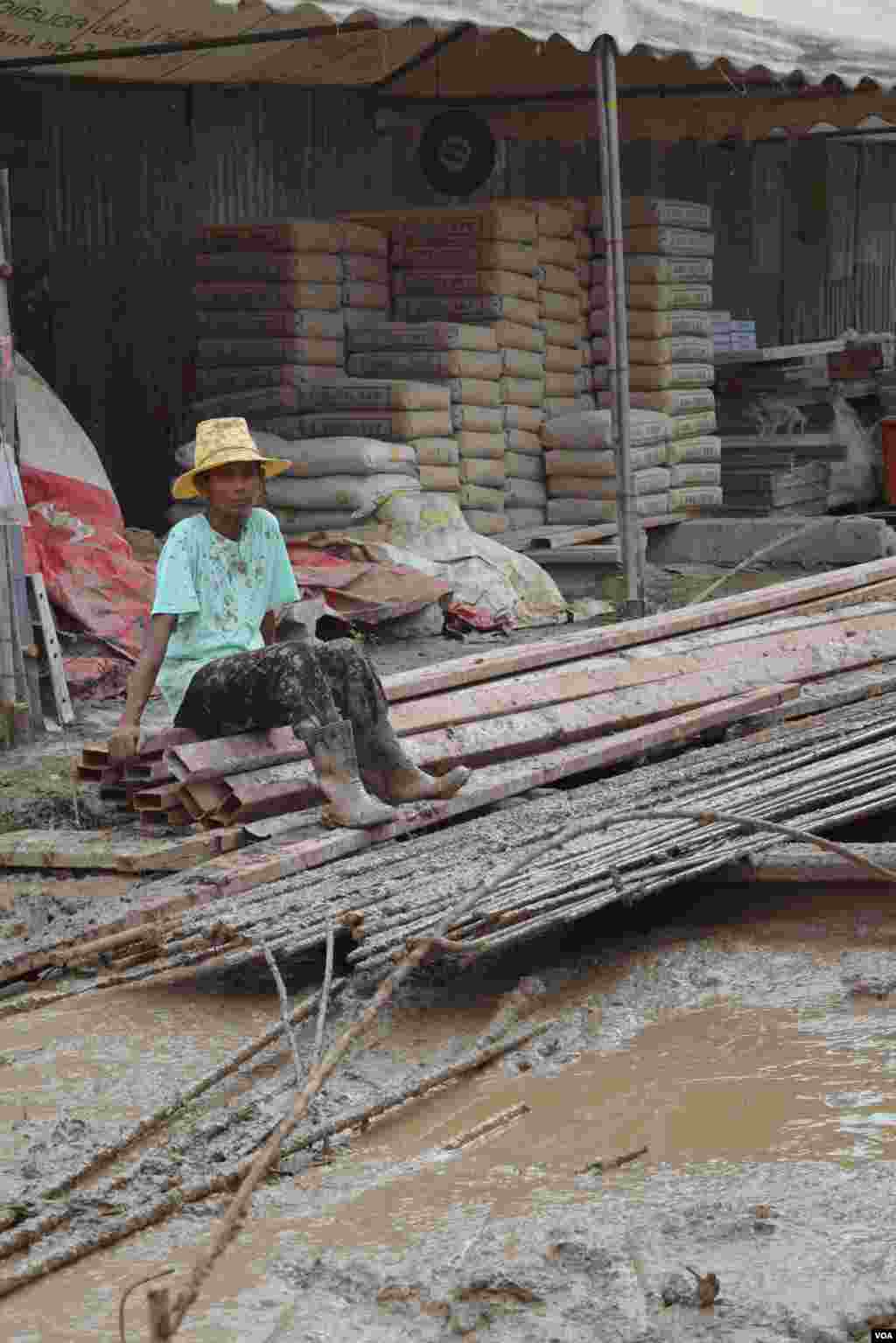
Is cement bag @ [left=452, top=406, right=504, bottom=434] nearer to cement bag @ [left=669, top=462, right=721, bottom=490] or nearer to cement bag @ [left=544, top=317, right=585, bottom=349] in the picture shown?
cement bag @ [left=544, top=317, right=585, bottom=349]

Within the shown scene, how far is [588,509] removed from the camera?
1170 cm

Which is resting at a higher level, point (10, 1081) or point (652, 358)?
point (652, 358)

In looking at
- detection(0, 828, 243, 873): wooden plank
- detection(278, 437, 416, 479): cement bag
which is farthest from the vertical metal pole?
detection(0, 828, 243, 873): wooden plank

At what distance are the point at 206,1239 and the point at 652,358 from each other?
9.34 m

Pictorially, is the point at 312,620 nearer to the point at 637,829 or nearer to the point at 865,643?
the point at 865,643

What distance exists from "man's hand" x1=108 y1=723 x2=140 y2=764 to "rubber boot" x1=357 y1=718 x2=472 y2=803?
0.67 metres

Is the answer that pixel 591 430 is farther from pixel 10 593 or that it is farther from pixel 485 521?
pixel 10 593

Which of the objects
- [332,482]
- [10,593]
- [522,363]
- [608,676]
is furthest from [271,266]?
[608,676]

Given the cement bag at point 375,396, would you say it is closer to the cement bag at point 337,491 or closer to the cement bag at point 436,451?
the cement bag at point 436,451

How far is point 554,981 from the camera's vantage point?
4855mm

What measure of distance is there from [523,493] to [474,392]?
0.86m

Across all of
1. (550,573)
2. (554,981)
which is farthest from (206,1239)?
(550,573)

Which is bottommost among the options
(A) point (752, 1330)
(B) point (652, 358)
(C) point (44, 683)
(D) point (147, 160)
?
(A) point (752, 1330)

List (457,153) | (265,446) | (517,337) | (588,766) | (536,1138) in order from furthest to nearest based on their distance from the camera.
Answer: (457,153), (517,337), (265,446), (588,766), (536,1138)
